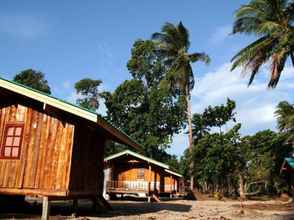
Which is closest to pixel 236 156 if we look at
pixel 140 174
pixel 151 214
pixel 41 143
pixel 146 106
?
pixel 140 174

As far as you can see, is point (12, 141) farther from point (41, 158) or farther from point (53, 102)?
point (53, 102)

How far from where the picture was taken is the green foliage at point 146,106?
55844 millimetres

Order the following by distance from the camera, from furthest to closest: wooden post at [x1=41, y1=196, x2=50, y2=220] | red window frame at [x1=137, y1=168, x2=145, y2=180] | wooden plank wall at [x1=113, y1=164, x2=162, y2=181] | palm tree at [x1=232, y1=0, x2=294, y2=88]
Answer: wooden plank wall at [x1=113, y1=164, x2=162, y2=181]
red window frame at [x1=137, y1=168, x2=145, y2=180]
palm tree at [x1=232, y1=0, x2=294, y2=88]
wooden post at [x1=41, y1=196, x2=50, y2=220]

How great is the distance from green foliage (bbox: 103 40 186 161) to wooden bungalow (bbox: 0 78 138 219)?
41.9m

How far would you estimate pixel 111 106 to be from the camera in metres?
57.9

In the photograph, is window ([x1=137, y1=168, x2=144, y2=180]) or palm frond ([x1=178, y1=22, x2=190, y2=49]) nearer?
window ([x1=137, y1=168, x2=144, y2=180])

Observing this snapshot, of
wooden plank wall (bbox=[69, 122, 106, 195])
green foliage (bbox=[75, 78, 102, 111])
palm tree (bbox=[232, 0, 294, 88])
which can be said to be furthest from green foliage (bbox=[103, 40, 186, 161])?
wooden plank wall (bbox=[69, 122, 106, 195])

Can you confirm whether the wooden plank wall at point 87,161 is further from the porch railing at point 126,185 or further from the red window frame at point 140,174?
the red window frame at point 140,174

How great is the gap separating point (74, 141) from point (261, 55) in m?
14.8

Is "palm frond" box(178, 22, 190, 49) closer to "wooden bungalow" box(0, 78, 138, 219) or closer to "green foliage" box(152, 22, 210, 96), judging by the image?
"green foliage" box(152, 22, 210, 96)

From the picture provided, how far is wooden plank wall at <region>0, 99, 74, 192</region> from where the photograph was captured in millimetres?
11633

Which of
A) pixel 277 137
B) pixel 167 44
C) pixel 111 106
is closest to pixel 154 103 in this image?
pixel 111 106

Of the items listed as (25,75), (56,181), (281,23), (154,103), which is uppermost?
(25,75)

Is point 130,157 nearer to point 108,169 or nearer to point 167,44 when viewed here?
point 108,169
